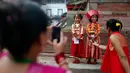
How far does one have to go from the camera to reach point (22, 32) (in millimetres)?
1435

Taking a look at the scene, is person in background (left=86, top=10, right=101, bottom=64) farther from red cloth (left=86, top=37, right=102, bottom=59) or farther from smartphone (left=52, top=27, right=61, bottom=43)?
smartphone (left=52, top=27, right=61, bottom=43)

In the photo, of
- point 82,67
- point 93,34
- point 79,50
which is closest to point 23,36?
point 82,67

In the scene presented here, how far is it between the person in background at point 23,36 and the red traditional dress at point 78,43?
6.66 meters

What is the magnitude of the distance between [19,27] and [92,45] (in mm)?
6857

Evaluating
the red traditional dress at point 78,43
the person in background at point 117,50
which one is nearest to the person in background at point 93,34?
the red traditional dress at point 78,43

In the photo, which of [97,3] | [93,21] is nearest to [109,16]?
[97,3]

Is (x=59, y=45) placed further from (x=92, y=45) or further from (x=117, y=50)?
(x=92, y=45)

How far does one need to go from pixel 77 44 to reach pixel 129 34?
2.13m

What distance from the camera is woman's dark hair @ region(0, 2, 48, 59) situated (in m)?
1.42

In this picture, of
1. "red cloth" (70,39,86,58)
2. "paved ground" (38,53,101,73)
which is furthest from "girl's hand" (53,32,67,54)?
"red cloth" (70,39,86,58)

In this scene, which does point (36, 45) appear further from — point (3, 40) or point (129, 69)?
point (129, 69)

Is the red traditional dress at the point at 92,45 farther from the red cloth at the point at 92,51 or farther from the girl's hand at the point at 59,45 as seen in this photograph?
the girl's hand at the point at 59,45

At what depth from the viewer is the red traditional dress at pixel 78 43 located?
8.21m

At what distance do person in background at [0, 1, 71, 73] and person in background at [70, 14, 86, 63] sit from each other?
21.9 ft
